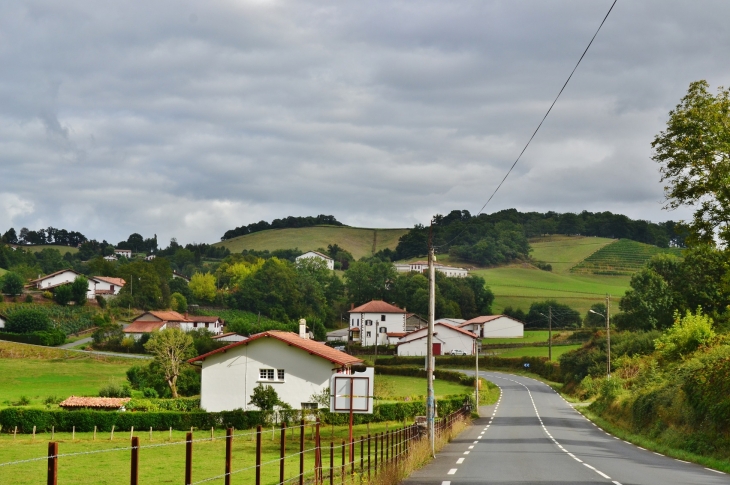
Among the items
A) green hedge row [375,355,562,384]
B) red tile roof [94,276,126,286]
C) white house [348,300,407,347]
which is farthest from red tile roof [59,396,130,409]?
red tile roof [94,276,126,286]

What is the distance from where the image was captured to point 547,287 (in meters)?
168

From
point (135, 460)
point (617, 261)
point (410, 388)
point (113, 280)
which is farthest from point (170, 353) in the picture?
point (617, 261)

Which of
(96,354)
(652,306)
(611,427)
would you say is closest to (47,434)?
(611,427)

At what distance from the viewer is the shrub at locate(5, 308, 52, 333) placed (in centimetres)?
10931

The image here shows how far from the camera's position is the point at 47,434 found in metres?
46.2

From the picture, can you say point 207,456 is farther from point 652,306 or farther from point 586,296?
point 586,296

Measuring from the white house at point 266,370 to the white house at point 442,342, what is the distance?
62.0 m

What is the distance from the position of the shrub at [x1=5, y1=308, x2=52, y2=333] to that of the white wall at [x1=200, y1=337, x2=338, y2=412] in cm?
6187

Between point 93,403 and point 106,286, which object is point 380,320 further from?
point 93,403

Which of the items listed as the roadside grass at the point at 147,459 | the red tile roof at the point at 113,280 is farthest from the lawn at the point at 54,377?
the red tile roof at the point at 113,280

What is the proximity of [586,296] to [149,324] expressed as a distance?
268 ft

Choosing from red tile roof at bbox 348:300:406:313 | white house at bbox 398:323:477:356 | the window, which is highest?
A: red tile roof at bbox 348:300:406:313

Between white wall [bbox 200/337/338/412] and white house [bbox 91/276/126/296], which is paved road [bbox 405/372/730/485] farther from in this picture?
white house [bbox 91/276/126/296]

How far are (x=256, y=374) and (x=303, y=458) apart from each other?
44.1 metres
